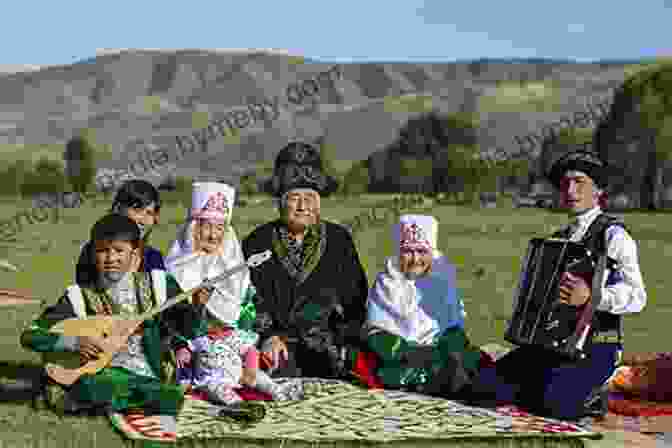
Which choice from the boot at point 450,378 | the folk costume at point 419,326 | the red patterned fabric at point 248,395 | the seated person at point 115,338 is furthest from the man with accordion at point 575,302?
the seated person at point 115,338

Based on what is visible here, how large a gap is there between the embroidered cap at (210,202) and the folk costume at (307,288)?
0.36 meters

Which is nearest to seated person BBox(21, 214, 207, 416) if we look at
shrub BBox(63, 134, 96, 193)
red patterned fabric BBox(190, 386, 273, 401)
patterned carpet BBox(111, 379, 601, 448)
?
patterned carpet BBox(111, 379, 601, 448)

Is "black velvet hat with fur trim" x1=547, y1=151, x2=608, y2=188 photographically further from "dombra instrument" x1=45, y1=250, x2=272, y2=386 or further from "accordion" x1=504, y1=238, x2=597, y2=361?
"dombra instrument" x1=45, y1=250, x2=272, y2=386

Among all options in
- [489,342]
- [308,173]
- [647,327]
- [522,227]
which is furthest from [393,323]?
[522,227]

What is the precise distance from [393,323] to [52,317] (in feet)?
7.59

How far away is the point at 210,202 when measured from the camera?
282 inches

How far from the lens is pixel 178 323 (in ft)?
22.0

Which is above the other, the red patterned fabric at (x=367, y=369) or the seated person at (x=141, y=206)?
the seated person at (x=141, y=206)

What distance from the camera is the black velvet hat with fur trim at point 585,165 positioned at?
21.3ft

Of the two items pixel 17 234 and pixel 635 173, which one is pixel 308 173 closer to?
pixel 17 234

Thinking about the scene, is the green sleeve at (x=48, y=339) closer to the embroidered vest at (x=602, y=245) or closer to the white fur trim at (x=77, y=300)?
the white fur trim at (x=77, y=300)

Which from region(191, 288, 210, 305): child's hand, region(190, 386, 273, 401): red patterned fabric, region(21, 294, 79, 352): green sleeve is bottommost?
region(190, 386, 273, 401): red patterned fabric

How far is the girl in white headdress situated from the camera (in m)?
6.69

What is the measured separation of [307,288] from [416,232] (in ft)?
3.03
